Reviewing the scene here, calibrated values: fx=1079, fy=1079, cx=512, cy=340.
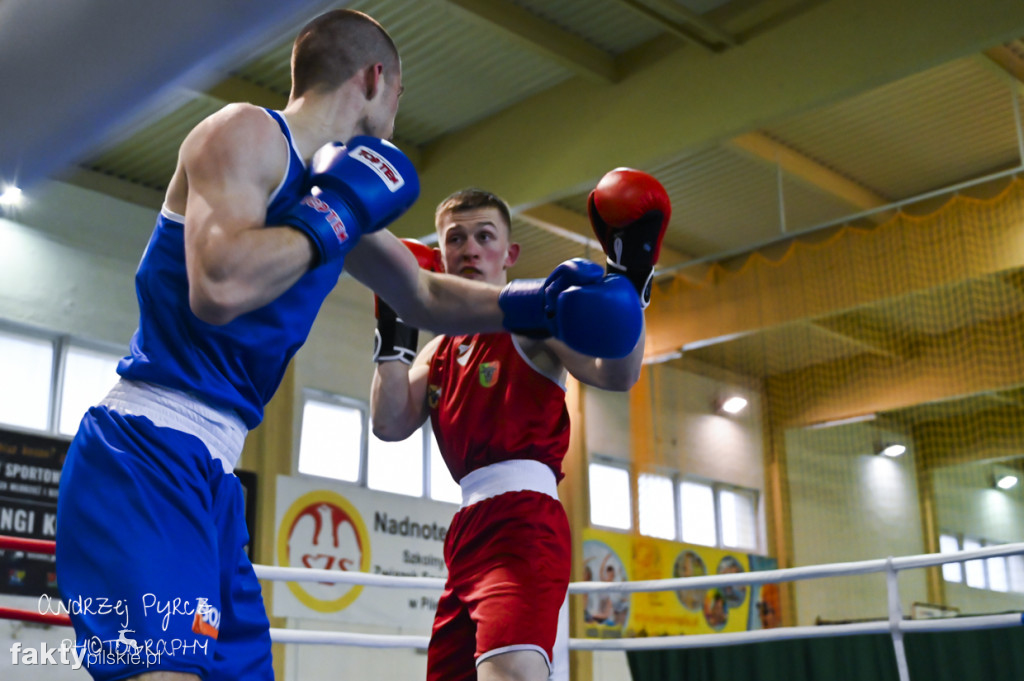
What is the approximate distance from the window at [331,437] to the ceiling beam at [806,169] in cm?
353

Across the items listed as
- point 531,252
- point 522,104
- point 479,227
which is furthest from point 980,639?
point 531,252

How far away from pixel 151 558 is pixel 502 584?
3.34 ft

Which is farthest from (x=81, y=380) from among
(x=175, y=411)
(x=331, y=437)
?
(x=175, y=411)

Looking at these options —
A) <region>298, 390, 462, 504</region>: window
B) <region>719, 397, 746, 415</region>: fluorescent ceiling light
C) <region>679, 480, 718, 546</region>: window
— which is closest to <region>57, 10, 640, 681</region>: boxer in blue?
<region>298, 390, 462, 504</region>: window

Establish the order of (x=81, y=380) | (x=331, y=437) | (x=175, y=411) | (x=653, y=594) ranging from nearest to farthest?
(x=175, y=411)
(x=81, y=380)
(x=331, y=437)
(x=653, y=594)

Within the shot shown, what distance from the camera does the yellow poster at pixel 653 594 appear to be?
871cm

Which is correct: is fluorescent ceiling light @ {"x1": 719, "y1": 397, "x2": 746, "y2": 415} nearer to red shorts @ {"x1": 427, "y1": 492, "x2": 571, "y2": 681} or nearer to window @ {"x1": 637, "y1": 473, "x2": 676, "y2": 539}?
window @ {"x1": 637, "y1": 473, "x2": 676, "y2": 539}

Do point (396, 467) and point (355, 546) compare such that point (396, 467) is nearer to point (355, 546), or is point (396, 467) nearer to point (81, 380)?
point (355, 546)

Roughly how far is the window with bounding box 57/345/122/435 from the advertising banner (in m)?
1.38

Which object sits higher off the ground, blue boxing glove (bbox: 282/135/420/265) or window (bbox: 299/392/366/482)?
window (bbox: 299/392/366/482)

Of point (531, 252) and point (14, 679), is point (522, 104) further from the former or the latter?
point (14, 679)

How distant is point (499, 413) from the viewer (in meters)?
2.40

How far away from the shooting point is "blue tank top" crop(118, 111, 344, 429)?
4.84ft

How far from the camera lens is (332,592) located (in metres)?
7.64
